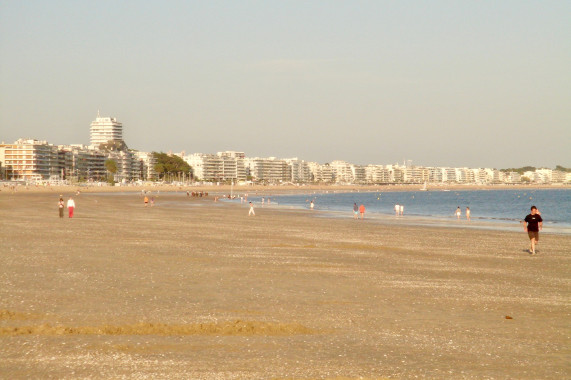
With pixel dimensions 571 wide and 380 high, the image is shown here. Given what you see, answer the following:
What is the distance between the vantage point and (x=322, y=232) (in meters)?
29.8

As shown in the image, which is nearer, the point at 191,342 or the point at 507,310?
the point at 191,342

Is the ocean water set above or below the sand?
below

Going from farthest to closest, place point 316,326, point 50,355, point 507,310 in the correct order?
point 507,310, point 316,326, point 50,355

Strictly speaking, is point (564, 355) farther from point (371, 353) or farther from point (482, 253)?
point (482, 253)

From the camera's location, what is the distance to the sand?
23.7ft

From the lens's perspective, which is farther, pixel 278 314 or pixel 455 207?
pixel 455 207

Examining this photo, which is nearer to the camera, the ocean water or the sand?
the sand

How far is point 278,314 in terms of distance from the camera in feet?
32.8

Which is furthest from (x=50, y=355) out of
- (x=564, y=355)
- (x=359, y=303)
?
(x=564, y=355)

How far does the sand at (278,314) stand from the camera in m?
7.23

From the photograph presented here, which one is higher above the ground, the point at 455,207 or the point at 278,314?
the point at 278,314

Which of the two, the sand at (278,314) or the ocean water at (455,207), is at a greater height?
the sand at (278,314)

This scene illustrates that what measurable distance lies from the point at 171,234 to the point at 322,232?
7506 millimetres

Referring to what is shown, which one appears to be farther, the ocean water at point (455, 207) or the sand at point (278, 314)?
the ocean water at point (455, 207)
